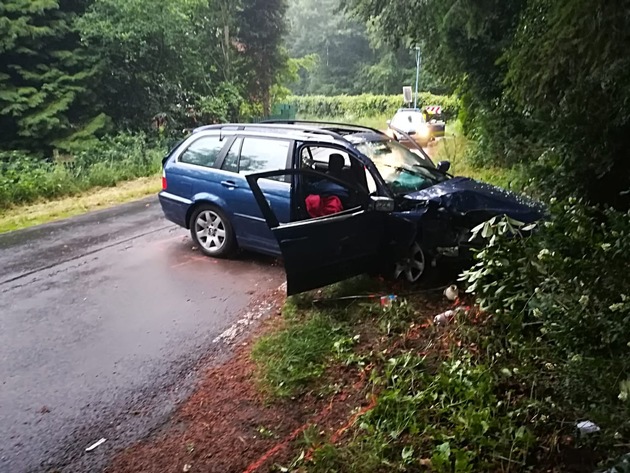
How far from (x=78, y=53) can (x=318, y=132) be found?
47.1ft

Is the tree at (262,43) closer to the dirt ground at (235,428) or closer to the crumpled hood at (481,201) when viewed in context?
the crumpled hood at (481,201)

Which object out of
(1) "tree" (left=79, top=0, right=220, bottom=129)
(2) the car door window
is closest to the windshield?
(2) the car door window

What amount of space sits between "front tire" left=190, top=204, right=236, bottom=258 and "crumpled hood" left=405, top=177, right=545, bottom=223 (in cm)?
262

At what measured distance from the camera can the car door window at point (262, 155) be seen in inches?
277

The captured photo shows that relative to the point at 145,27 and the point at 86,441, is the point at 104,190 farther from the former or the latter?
the point at 86,441

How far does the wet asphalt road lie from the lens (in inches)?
162

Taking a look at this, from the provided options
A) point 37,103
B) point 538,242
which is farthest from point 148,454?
point 37,103

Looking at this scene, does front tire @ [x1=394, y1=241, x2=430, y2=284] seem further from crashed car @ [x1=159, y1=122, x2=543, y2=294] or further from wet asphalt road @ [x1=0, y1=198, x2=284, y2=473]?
wet asphalt road @ [x1=0, y1=198, x2=284, y2=473]

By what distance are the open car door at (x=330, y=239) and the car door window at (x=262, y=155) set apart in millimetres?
1448

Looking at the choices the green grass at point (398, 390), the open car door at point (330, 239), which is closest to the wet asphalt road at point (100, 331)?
the green grass at point (398, 390)

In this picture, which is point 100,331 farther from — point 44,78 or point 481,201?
point 44,78

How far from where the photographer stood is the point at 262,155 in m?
7.24

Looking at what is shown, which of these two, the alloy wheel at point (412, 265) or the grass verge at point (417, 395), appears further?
the alloy wheel at point (412, 265)

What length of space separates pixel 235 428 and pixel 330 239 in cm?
218
